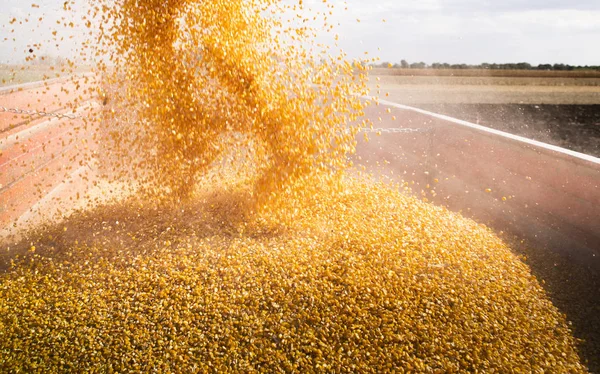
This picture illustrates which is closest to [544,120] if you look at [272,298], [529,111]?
[529,111]

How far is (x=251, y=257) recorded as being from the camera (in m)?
2.99

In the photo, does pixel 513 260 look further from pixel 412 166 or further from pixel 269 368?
pixel 412 166

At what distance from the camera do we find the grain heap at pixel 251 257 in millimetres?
2275

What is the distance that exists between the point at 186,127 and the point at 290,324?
1744mm

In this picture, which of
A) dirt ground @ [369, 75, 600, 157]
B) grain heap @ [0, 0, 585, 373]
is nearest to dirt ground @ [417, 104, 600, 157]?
dirt ground @ [369, 75, 600, 157]

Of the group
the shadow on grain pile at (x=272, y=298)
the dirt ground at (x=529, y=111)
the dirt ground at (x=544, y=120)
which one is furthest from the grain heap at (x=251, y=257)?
the dirt ground at (x=544, y=120)

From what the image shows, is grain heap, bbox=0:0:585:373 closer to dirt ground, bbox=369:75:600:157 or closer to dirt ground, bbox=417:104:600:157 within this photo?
dirt ground, bbox=369:75:600:157

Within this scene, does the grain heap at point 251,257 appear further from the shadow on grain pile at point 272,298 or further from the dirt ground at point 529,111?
the dirt ground at point 529,111

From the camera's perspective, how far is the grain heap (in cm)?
228

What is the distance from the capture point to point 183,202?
3.72 meters

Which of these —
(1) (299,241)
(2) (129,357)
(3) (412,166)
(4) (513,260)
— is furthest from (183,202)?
(3) (412,166)

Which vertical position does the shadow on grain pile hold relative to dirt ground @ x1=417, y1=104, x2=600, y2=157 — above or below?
below

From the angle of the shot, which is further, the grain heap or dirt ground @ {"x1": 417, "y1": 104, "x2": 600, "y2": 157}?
dirt ground @ {"x1": 417, "y1": 104, "x2": 600, "y2": 157}

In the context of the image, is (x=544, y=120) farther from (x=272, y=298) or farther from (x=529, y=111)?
(x=272, y=298)
